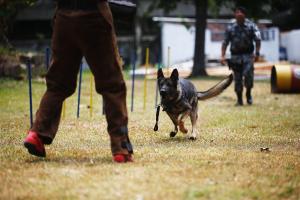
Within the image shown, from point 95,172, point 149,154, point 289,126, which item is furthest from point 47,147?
point 289,126

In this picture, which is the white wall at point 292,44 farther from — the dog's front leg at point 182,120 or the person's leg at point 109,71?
the person's leg at point 109,71

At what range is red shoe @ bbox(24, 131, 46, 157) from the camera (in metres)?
6.62

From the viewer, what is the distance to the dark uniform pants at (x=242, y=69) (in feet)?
49.9

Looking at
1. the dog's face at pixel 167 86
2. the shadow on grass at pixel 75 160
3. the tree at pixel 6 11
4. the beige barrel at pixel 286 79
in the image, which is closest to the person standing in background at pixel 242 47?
the beige barrel at pixel 286 79

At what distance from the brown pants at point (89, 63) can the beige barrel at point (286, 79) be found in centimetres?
1233

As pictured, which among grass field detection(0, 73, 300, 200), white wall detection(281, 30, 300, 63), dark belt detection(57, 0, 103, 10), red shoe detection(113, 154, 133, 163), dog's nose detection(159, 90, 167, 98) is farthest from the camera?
white wall detection(281, 30, 300, 63)

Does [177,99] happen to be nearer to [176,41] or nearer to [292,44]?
[176,41]

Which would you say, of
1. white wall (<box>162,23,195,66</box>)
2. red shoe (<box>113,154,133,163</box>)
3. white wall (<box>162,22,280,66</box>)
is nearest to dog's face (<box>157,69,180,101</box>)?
red shoe (<box>113,154,133,163</box>)

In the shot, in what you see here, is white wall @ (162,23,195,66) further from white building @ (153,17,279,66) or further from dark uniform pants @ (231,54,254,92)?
dark uniform pants @ (231,54,254,92)

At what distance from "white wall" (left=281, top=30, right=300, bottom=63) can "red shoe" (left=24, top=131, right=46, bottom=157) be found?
30553 mm

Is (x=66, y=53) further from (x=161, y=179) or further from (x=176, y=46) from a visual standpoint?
(x=176, y=46)

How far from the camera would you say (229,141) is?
8.89 meters

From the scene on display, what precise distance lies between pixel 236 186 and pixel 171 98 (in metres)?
3.81

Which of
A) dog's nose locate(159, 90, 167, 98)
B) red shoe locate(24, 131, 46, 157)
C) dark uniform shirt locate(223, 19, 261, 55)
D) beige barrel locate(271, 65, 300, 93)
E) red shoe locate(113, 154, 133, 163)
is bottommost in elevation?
beige barrel locate(271, 65, 300, 93)
